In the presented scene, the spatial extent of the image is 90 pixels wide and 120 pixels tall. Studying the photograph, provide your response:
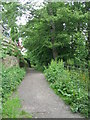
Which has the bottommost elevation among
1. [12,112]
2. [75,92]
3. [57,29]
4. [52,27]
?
[75,92]

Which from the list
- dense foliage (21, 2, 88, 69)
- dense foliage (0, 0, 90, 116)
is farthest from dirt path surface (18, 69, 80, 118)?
dense foliage (21, 2, 88, 69)

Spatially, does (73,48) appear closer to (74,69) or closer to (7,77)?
(74,69)

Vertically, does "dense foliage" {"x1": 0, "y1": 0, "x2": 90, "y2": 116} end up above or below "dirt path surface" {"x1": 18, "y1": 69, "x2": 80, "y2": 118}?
above

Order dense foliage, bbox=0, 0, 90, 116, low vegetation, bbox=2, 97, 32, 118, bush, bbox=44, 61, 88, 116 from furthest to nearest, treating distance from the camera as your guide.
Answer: dense foliage, bbox=0, 0, 90, 116
bush, bbox=44, 61, 88, 116
low vegetation, bbox=2, 97, 32, 118

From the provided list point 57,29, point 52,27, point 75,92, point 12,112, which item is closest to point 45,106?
point 75,92

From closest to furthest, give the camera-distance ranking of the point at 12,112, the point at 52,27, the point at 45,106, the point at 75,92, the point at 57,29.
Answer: the point at 12,112
the point at 45,106
the point at 75,92
the point at 52,27
the point at 57,29

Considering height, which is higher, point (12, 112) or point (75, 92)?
point (12, 112)

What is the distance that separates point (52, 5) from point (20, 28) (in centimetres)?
239

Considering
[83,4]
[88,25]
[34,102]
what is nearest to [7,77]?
[34,102]

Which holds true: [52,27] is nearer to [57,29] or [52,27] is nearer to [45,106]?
[57,29]

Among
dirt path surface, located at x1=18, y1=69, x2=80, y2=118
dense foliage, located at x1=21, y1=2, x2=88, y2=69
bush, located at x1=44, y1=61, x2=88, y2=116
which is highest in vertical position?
dense foliage, located at x1=21, y1=2, x2=88, y2=69

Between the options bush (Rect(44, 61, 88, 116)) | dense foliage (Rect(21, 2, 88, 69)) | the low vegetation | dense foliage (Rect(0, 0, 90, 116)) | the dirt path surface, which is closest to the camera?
the low vegetation

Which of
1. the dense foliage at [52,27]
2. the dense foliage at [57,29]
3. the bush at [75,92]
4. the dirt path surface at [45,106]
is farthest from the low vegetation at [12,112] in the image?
the dense foliage at [57,29]

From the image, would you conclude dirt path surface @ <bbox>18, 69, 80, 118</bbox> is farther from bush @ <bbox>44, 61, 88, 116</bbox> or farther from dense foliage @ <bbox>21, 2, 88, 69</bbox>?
dense foliage @ <bbox>21, 2, 88, 69</bbox>
